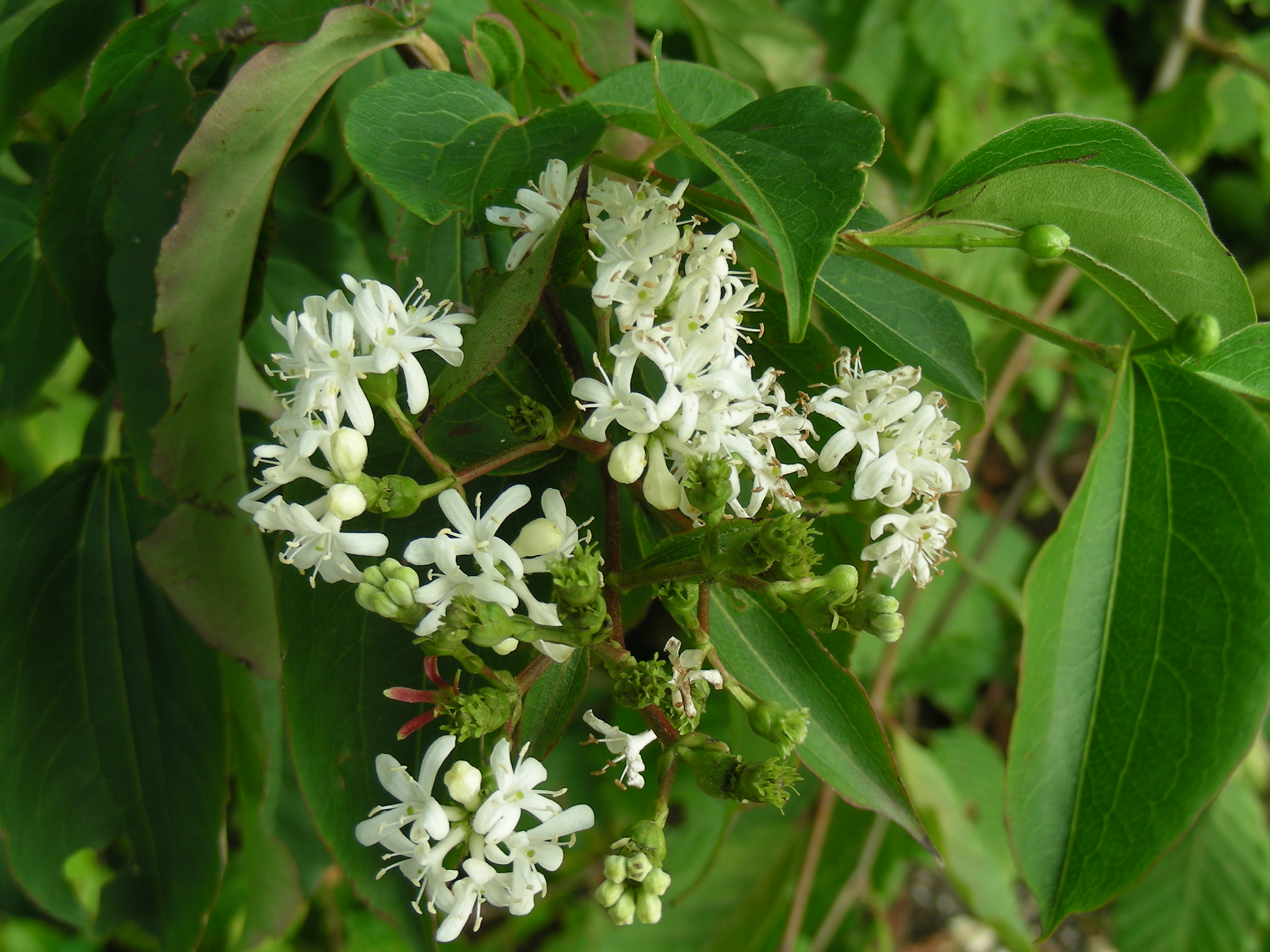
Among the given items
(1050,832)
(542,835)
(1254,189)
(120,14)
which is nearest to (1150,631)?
(1050,832)

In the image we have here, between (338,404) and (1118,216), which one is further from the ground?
(1118,216)

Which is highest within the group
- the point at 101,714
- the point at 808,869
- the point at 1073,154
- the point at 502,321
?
the point at 1073,154

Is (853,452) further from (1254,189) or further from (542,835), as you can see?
(1254,189)

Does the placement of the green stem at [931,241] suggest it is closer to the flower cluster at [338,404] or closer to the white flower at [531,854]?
the flower cluster at [338,404]

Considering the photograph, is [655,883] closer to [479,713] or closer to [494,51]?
[479,713]

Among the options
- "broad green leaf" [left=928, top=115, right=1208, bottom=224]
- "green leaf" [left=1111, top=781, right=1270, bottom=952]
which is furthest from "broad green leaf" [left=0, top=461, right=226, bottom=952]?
"green leaf" [left=1111, top=781, right=1270, bottom=952]

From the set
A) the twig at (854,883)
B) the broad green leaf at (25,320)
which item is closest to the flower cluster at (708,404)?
the broad green leaf at (25,320)

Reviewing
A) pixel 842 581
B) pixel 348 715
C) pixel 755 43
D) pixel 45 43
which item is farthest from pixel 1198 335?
pixel 45 43

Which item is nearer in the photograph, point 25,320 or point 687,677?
point 687,677
